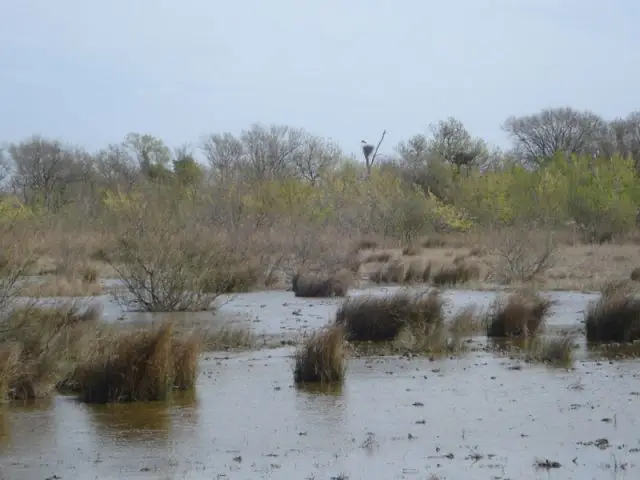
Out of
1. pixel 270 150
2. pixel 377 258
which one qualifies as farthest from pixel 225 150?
pixel 377 258

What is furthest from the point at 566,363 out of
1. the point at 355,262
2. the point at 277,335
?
the point at 355,262

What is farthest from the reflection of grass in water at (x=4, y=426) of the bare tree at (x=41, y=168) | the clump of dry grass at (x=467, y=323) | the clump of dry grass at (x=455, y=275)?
the bare tree at (x=41, y=168)

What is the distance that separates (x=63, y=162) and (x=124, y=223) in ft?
223

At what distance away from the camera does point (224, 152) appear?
103 meters

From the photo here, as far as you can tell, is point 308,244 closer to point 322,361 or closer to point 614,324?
point 614,324

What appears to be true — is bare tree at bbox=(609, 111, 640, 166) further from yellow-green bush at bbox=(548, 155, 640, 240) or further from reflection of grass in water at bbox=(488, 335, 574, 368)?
reflection of grass in water at bbox=(488, 335, 574, 368)

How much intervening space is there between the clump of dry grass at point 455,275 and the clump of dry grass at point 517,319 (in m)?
14.0

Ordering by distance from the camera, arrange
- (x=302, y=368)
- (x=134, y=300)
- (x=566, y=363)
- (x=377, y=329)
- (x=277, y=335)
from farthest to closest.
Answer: (x=134, y=300), (x=277, y=335), (x=377, y=329), (x=566, y=363), (x=302, y=368)

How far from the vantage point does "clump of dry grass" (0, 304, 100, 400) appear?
14.1m

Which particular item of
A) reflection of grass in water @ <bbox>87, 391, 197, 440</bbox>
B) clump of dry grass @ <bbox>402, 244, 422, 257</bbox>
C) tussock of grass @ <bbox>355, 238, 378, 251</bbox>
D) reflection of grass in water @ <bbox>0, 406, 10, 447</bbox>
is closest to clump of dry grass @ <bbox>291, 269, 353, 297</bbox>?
clump of dry grass @ <bbox>402, 244, 422, 257</bbox>

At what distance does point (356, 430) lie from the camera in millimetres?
12297

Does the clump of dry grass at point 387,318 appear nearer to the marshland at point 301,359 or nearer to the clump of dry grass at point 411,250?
the marshland at point 301,359

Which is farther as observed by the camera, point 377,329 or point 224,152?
point 224,152

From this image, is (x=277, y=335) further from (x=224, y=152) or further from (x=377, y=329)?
(x=224, y=152)
